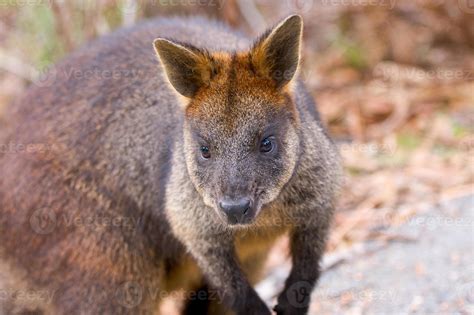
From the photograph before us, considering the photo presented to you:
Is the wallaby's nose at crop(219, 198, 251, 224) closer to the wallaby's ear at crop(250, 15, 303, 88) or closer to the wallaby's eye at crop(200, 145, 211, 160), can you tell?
the wallaby's eye at crop(200, 145, 211, 160)

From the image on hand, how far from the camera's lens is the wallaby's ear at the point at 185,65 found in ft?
16.7

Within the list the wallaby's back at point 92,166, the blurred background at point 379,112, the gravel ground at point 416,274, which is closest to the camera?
the wallaby's back at point 92,166

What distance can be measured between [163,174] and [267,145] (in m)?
1.29

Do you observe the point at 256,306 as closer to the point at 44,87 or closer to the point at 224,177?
the point at 224,177

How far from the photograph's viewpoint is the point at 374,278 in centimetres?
682

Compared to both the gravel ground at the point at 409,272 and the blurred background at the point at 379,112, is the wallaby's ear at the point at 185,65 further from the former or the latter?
the gravel ground at the point at 409,272

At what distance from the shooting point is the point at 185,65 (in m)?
5.17

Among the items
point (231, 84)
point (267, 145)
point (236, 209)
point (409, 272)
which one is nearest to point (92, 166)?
point (231, 84)

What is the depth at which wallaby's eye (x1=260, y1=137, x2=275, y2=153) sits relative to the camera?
495cm

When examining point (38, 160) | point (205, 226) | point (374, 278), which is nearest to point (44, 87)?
point (38, 160)

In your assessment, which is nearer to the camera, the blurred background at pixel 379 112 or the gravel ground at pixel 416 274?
the gravel ground at pixel 416 274

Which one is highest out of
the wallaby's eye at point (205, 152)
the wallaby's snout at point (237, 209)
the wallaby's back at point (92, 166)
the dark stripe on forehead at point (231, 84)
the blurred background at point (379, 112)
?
the dark stripe on forehead at point (231, 84)

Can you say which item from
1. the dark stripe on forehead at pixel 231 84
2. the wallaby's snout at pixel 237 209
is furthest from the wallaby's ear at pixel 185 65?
the wallaby's snout at pixel 237 209

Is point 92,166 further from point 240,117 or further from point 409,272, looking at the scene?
point 409,272
